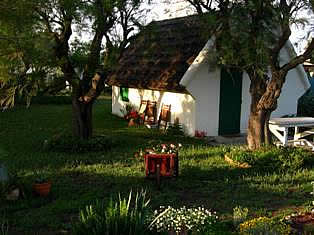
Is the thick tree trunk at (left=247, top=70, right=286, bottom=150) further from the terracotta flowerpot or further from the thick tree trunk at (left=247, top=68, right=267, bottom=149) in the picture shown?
the terracotta flowerpot

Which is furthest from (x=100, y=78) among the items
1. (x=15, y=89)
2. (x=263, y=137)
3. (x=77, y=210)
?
(x=77, y=210)

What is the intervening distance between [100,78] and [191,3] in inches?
154

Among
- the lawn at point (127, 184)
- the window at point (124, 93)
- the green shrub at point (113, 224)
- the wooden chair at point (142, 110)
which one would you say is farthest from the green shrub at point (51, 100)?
the green shrub at point (113, 224)

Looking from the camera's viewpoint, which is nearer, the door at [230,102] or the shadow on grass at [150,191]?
the shadow on grass at [150,191]

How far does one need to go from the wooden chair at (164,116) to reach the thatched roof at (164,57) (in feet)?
3.45

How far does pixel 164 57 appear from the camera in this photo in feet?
58.6

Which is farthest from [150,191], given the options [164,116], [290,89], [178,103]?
[290,89]

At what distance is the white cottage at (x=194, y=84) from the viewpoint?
15.6 m

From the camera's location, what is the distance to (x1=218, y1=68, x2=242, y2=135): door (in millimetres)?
16281

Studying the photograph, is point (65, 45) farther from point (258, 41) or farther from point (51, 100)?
point (51, 100)

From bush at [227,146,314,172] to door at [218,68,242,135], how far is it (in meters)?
5.13

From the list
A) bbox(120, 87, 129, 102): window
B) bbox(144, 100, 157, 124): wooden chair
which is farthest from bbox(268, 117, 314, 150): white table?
bbox(120, 87, 129, 102): window

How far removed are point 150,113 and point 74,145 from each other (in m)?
6.19

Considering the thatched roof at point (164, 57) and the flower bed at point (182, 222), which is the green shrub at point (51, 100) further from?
the flower bed at point (182, 222)
